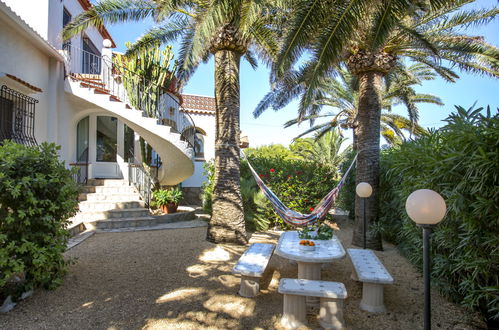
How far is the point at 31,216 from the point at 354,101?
1144cm

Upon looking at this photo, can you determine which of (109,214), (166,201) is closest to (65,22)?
(109,214)

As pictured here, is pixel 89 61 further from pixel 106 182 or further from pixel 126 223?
pixel 126 223

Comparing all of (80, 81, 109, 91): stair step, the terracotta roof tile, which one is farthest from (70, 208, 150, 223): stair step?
the terracotta roof tile

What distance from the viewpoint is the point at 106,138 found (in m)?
9.84

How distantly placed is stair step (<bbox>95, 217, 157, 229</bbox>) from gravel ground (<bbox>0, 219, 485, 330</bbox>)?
6.16 feet

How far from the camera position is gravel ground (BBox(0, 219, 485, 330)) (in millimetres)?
2914

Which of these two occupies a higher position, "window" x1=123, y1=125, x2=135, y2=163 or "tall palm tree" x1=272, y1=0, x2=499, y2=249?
"tall palm tree" x1=272, y1=0, x2=499, y2=249

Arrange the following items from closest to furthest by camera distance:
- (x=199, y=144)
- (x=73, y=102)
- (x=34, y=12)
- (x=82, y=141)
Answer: (x=34, y=12) → (x=73, y=102) → (x=82, y=141) → (x=199, y=144)

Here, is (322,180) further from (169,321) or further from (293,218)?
(169,321)

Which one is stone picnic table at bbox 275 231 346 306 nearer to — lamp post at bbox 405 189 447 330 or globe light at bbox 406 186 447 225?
lamp post at bbox 405 189 447 330

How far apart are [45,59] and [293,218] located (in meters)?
7.16

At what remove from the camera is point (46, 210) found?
132 inches

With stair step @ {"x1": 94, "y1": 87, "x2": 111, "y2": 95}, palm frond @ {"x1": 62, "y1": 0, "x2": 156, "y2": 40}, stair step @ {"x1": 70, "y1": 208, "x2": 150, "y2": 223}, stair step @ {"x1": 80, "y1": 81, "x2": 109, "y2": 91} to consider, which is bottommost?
stair step @ {"x1": 70, "y1": 208, "x2": 150, "y2": 223}

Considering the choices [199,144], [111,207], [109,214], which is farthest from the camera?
[199,144]
